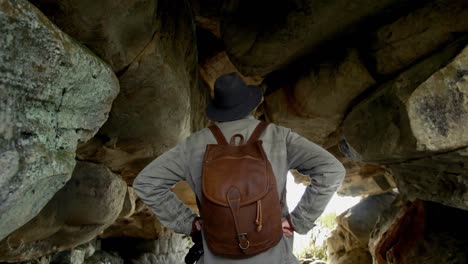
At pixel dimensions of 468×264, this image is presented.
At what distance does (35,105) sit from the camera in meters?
1.66

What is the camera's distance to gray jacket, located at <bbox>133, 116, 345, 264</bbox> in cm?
198

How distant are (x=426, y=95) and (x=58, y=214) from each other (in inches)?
121

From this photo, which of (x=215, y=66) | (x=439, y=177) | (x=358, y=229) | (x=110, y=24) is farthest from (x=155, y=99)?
(x=358, y=229)

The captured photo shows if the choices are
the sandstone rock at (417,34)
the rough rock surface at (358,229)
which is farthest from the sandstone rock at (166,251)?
the sandstone rock at (417,34)

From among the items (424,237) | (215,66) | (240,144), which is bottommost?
(424,237)

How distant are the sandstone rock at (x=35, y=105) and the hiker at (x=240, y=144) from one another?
1.49 ft

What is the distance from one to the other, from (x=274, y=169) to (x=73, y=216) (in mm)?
2347

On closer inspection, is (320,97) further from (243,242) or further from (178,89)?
(243,242)

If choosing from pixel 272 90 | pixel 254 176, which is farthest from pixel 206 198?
pixel 272 90

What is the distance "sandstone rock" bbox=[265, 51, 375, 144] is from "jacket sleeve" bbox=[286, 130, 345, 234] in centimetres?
175

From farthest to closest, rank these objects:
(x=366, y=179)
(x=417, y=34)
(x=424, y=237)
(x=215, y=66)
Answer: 1. (x=366, y=179)
2. (x=215, y=66)
3. (x=424, y=237)
4. (x=417, y=34)

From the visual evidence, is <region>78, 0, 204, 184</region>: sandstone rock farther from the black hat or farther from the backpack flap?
the backpack flap

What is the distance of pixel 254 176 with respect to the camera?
181 cm

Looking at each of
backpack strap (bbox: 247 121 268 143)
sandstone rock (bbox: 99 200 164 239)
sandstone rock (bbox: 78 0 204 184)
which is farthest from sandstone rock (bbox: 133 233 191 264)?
backpack strap (bbox: 247 121 268 143)
